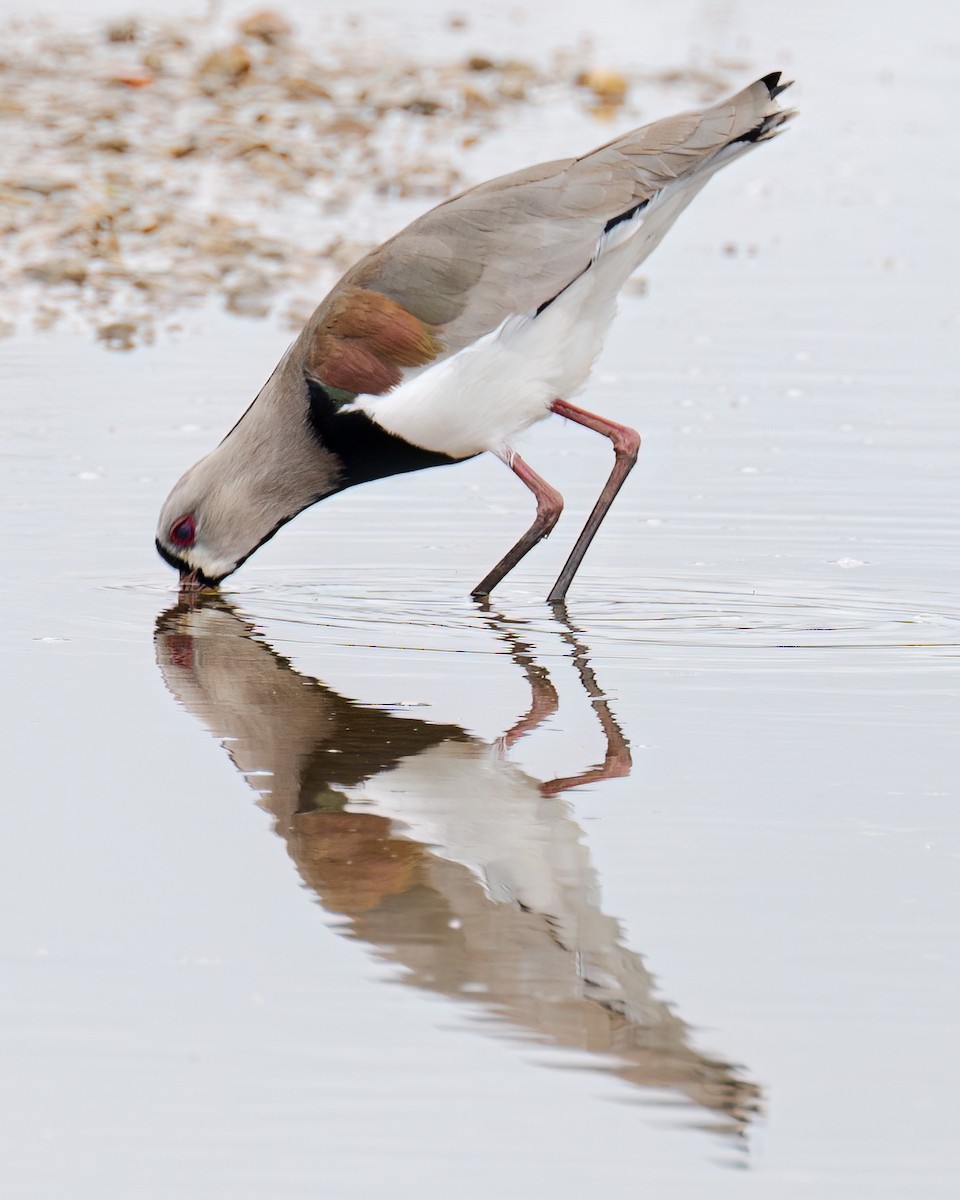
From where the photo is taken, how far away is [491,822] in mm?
Result: 4477

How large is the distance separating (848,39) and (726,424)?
16884mm

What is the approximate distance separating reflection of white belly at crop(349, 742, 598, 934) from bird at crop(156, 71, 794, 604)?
1.64m

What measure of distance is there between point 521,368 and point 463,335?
0.70ft

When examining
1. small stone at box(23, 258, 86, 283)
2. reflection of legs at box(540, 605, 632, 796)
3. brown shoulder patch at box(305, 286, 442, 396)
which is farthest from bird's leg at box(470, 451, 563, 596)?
small stone at box(23, 258, 86, 283)

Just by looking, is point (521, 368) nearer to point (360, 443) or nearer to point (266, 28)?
point (360, 443)

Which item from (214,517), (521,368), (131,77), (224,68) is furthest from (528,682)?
(224,68)

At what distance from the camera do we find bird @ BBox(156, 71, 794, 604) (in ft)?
20.8

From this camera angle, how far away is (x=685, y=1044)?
135 inches

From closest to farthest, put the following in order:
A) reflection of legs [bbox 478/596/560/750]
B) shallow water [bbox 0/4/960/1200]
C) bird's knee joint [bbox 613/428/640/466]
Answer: shallow water [bbox 0/4/960/1200] < reflection of legs [bbox 478/596/560/750] < bird's knee joint [bbox 613/428/640/466]

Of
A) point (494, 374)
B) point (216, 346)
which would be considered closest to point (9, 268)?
point (216, 346)

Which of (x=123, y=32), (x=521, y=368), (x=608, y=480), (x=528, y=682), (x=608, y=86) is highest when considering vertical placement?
(x=608, y=86)

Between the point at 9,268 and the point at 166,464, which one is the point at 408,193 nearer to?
the point at 9,268

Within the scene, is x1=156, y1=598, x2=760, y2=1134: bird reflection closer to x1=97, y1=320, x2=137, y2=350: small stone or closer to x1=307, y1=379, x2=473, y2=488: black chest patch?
x1=307, y1=379, x2=473, y2=488: black chest patch

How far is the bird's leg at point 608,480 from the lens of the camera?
22.0 ft
